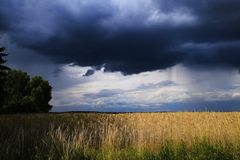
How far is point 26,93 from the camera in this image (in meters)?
71.2

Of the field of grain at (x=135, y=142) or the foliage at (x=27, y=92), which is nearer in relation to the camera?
the field of grain at (x=135, y=142)

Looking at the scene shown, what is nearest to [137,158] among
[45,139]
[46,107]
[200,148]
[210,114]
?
[200,148]

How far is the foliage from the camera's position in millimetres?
63469

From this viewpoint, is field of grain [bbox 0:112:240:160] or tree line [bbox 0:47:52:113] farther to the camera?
tree line [bbox 0:47:52:113]

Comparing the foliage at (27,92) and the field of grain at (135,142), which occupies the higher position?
the foliage at (27,92)

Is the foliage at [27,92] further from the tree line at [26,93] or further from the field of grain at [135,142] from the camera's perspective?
the field of grain at [135,142]

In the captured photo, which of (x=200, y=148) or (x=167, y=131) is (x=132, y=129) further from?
(x=200, y=148)

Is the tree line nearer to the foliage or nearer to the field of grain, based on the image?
the foliage

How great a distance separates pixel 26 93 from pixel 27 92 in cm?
22

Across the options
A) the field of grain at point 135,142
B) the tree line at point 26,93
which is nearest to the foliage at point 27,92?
the tree line at point 26,93

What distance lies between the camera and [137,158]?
15461mm

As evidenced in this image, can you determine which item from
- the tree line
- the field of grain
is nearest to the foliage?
the tree line

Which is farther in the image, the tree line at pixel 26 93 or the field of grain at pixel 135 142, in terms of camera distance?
the tree line at pixel 26 93

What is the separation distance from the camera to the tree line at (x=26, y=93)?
205 feet
